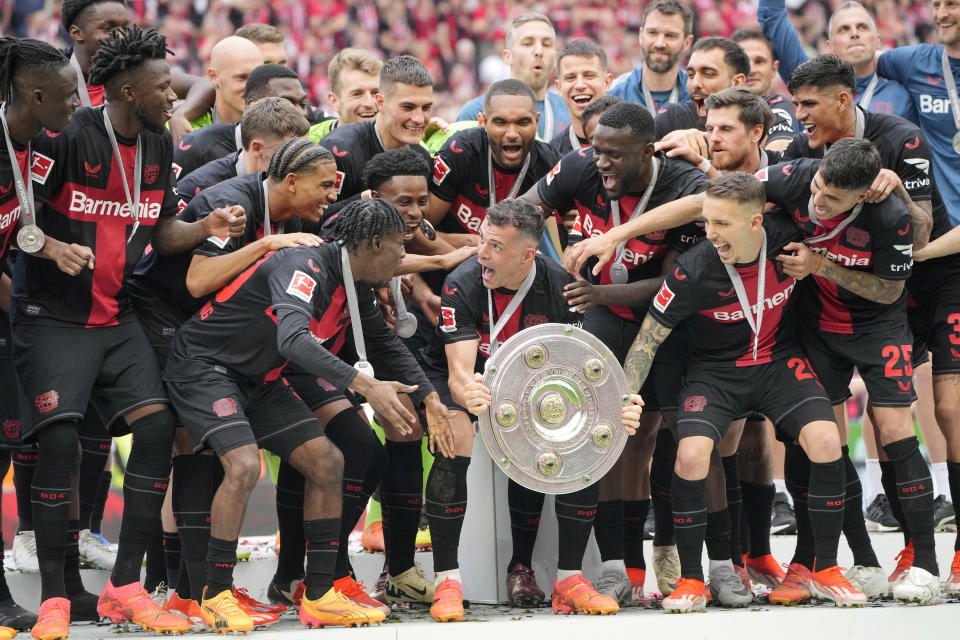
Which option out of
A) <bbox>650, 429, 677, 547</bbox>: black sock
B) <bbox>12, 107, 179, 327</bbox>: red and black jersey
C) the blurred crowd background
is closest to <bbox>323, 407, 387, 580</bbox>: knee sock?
<bbox>12, 107, 179, 327</bbox>: red and black jersey

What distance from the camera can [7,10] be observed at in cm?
1177

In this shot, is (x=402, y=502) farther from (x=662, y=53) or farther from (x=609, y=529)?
(x=662, y=53)

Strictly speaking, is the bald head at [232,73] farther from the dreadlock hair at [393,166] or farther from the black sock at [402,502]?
the black sock at [402,502]

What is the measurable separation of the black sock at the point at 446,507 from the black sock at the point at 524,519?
42 centimetres

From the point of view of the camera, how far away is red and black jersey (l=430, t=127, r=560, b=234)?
5.42 meters

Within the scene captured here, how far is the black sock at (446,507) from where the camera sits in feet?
15.2

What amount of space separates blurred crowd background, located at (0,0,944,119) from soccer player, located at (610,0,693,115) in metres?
5.81

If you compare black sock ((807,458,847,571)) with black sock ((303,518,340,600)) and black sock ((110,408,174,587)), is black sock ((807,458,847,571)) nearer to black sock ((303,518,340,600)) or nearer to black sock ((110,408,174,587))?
black sock ((303,518,340,600))

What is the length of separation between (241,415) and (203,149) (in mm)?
1651

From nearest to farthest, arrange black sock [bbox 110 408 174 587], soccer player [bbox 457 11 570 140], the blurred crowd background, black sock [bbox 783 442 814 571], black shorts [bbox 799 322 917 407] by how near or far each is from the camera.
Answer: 1. black sock [bbox 110 408 174 587]
2. black shorts [bbox 799 322 917 407]
3. black sock [bbox 783 442 814 571]
4. soccer player [bbox 457 11 570 140]
5. the blurred crowd background

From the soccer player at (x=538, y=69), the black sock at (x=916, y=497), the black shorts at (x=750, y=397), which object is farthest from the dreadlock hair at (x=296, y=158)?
the black sock at (x=916, y=497)

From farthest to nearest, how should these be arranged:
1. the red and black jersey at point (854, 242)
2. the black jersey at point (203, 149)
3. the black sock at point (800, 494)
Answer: the black jersey at point (203, 149), the black sock at point (800, 494), the red and black jersey at point (854, 242)

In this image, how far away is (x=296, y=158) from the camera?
14.7ft

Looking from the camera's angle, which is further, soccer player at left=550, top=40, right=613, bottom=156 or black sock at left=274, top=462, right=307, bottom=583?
soccer player at left=550, top=40, right=613, bottom=156
